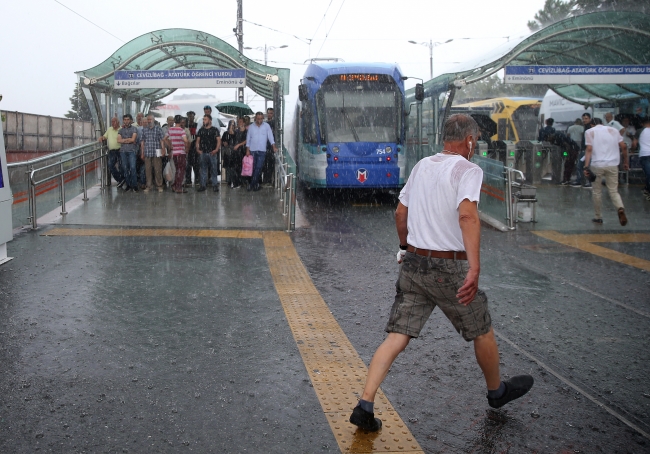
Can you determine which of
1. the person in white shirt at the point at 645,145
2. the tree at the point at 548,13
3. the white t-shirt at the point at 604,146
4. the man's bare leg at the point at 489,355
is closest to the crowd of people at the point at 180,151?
Result: the white t-shirt at the point at 604,146

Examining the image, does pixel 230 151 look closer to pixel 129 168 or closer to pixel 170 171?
pixel 170 171

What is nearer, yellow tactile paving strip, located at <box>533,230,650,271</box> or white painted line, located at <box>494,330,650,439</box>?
white painted line, located at <box>494,330,650,439</box>

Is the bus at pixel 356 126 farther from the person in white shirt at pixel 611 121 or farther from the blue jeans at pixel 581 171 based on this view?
the blue jeans at pixel 581 171

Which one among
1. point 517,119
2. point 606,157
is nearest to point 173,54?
point 606,157

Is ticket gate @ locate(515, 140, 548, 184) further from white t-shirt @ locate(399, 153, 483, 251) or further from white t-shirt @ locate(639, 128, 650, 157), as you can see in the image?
white t-shirt @ locate(399, 153, 483, 251)

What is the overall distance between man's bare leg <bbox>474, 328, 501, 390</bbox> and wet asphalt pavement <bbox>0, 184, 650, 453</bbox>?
8.8 inches

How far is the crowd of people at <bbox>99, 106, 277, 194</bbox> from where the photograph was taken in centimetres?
1581

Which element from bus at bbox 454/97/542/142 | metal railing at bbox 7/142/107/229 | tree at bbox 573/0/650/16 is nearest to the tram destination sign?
metal railing at bbox 7/142/107/229

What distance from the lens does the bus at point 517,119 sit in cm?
3362

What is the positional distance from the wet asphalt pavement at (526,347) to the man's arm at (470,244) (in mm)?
755

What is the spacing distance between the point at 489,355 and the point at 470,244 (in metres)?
0.66

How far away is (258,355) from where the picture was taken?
5160mm

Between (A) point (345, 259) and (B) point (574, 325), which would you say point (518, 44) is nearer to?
(A) point (345, 259)

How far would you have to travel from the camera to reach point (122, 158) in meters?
15.9
